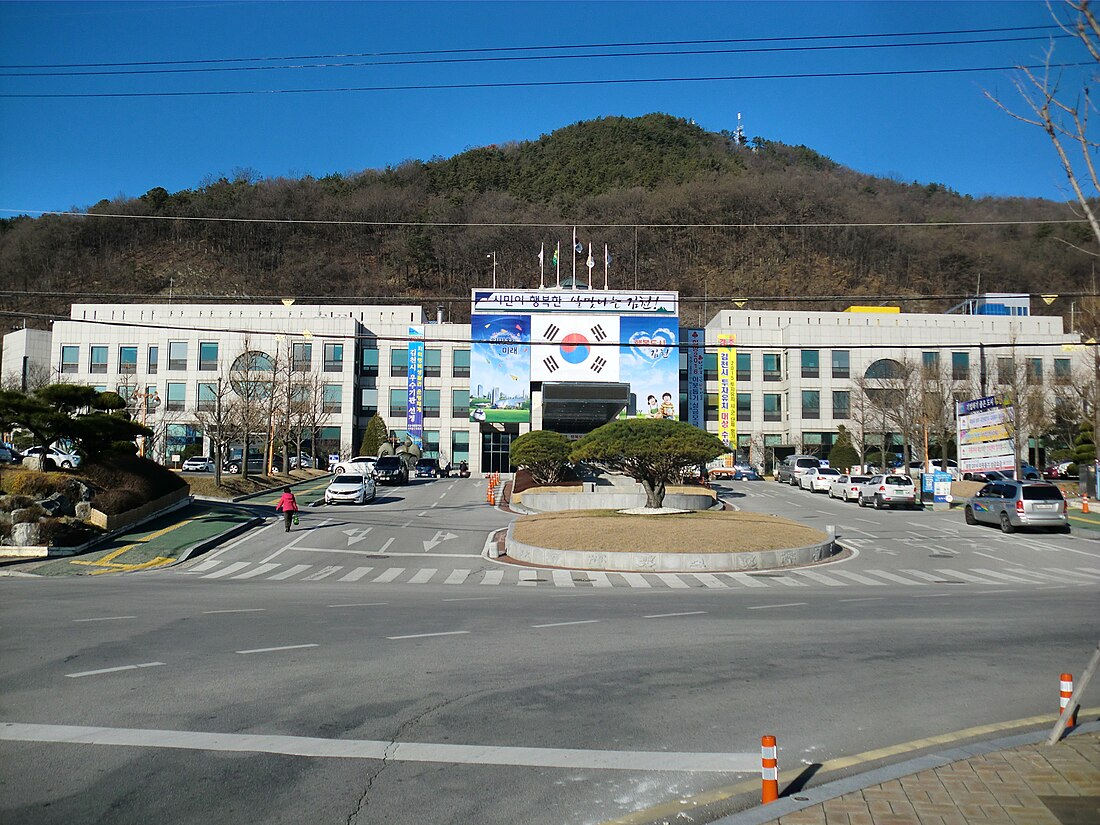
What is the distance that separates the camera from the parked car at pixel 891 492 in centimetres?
4141

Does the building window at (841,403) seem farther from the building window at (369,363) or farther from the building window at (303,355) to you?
the building window at (303,355)

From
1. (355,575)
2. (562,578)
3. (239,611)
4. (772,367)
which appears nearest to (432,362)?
(772,367)

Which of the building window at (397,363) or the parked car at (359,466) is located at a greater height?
the building window at (397,363)

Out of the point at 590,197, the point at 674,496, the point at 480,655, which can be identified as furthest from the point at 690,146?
the point at 480,655

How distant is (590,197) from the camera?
142750mm

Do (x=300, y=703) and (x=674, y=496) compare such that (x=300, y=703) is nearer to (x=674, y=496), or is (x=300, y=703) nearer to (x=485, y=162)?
(x=674, y=496)

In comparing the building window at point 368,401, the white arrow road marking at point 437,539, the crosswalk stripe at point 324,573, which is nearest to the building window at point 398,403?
the building window at point 368,401

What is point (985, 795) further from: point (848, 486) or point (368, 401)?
point (368, 401)

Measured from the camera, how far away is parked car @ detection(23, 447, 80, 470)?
1180 inches

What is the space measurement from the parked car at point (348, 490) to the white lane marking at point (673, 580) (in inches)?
858

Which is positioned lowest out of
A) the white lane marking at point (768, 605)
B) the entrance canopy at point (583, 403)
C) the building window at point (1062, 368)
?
the white lane marking at point (768, 605)

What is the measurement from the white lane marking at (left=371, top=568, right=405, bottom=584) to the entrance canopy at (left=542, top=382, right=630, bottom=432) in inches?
1744

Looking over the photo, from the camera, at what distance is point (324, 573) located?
2327cm

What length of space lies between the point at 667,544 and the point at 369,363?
60860mm
